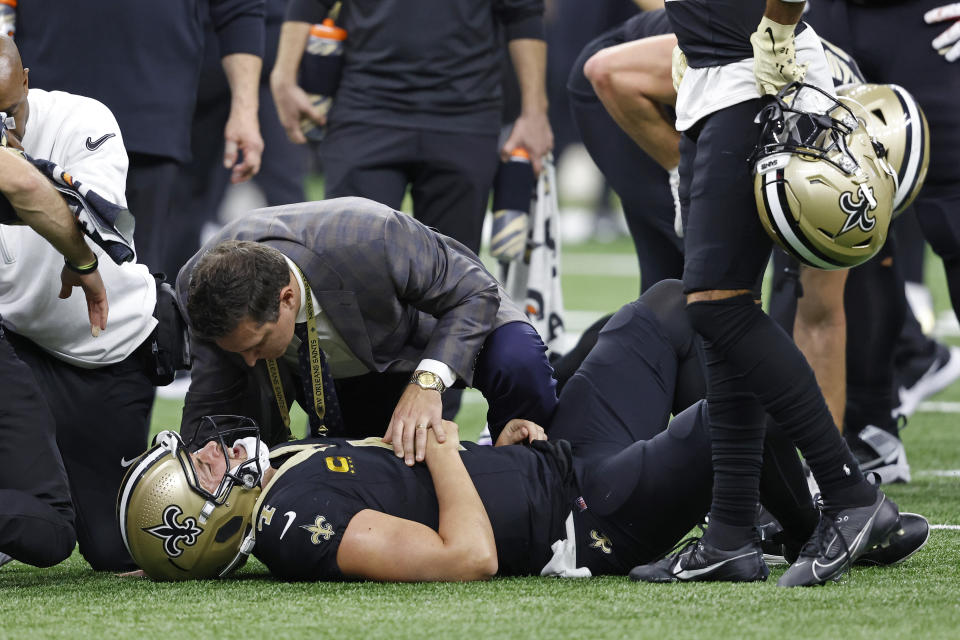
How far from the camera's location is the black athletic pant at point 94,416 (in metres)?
4.07

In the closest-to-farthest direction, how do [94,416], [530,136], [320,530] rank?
[320,530] < [94,416] < [530,136]

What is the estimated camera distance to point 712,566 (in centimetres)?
327

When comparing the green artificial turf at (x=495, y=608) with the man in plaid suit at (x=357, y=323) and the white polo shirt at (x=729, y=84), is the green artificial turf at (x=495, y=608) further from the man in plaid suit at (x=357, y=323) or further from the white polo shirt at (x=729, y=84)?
the white polo shirt at (x=729, y=84)

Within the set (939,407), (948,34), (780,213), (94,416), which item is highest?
(948,34)

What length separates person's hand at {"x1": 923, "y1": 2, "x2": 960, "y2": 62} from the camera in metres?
4.50

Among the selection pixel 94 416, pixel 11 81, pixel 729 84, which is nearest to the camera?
pixel 729 84

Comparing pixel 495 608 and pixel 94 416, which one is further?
pixel 94 416

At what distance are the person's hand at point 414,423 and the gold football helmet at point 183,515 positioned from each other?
329mm

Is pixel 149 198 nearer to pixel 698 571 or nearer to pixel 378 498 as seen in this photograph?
pixel 378 498

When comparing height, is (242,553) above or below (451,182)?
below

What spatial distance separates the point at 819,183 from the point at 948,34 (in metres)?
1.73

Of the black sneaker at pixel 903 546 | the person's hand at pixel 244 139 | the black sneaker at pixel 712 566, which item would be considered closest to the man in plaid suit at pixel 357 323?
the black sneaker at pixel 712 566

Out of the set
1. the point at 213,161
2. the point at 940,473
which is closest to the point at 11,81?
the point at 940,473

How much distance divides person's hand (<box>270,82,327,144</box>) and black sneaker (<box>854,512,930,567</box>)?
9.47 ft
